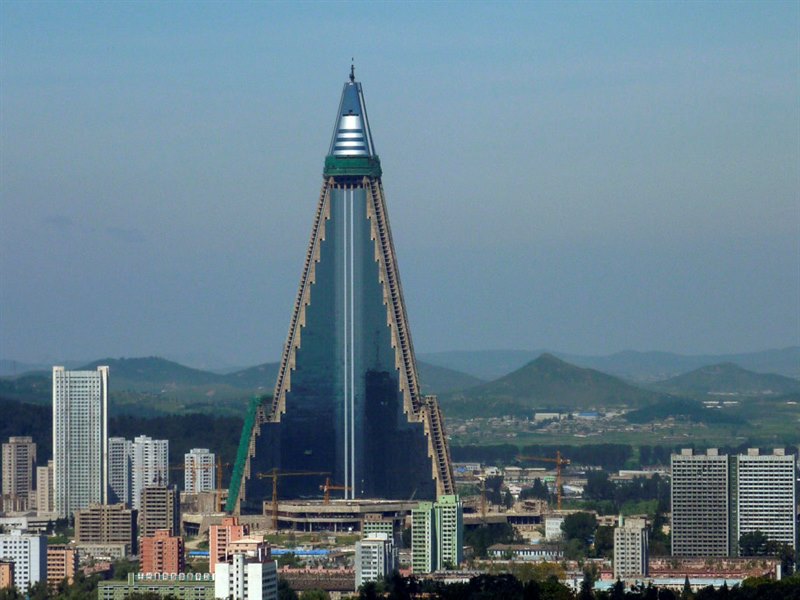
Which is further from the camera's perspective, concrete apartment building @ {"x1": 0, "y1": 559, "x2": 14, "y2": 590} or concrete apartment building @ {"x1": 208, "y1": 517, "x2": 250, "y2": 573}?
concrete apartment building @ {"x1": 0, "y1": 559, "x2": 14, "y2": 590}

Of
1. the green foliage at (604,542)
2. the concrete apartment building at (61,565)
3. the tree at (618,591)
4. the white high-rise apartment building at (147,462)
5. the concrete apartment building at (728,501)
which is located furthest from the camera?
the white high-rise apartment building at (147,462)

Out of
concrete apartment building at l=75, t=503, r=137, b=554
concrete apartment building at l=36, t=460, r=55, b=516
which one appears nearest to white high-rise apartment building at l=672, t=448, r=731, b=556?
concrete apartment building at l=75, t=503, r=137, b=554

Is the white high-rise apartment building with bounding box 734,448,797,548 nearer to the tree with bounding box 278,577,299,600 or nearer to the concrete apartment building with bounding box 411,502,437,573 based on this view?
the concrete apartment building with bounding box 411,502,437,573

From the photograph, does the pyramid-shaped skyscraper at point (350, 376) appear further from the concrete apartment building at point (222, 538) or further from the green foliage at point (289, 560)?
the concrete apartment building at point (222, 538)

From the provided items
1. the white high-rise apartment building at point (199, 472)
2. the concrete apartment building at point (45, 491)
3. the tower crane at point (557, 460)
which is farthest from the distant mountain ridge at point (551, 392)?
the concrete apartment building at point (45, 491)

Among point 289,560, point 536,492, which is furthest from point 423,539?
point 536,492

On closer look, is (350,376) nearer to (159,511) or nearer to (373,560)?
(159,511)
